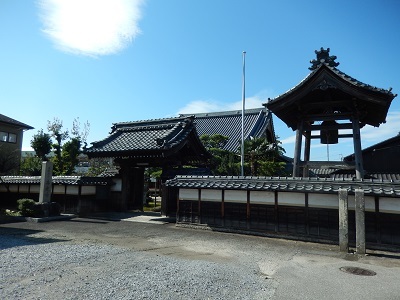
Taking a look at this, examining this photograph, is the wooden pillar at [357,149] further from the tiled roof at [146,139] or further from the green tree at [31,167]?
the green tree at [31,167]

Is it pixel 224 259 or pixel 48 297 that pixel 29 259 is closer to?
pixel 48 297

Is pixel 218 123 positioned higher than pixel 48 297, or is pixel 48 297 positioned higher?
pixel 218 123

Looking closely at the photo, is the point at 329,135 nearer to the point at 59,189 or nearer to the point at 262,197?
the point at 262,197

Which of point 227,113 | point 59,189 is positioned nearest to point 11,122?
point 59,189

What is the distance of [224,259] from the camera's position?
314 inches

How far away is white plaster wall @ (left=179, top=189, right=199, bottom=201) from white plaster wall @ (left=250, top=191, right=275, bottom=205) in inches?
115

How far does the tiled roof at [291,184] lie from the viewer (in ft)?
31.9

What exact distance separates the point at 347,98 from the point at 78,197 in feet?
54.1

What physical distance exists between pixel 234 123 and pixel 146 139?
60.4 ft

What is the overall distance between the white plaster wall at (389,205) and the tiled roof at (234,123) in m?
18.9

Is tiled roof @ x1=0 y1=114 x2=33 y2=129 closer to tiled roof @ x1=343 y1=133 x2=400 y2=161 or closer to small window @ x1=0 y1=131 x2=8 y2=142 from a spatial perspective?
small window @ x1=0 y1=131 x2=8 y2=142

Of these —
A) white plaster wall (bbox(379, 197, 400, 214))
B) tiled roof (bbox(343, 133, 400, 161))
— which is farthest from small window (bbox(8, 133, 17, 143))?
white plaster wall (bbox(379, 197, 400, 214))

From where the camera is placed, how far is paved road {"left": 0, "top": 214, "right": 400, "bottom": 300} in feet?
19.0

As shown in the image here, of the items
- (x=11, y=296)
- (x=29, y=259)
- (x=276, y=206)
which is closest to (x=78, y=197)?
(x=29, y=259)
